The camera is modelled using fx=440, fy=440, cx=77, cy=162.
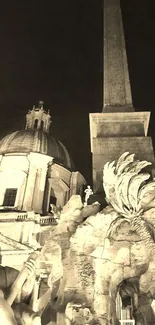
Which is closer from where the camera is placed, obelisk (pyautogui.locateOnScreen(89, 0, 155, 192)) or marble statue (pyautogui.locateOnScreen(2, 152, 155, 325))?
marble statue (pyautogui.locateOnScreen(2, 152, 155, 325))

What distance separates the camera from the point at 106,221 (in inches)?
335

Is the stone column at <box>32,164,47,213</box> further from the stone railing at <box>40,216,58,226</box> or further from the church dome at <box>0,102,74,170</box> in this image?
the stone railing at <box>40,216,58,226</box>

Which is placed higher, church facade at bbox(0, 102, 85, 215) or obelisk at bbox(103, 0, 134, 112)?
church facade at bbox(0, 102, 85, 215)

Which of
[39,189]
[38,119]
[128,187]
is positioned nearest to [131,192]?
[128,187]

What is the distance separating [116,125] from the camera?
A: 39.1 feet

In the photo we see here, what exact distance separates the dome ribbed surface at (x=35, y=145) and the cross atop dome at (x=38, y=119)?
1.90 metres

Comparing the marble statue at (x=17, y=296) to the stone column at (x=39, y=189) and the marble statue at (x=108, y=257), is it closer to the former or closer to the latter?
the marble statue at (x=108, y=257)

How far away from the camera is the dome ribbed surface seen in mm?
32812

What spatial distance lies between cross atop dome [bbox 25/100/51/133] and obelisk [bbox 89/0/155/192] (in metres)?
22.7

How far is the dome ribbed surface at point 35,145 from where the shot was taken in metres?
32.8

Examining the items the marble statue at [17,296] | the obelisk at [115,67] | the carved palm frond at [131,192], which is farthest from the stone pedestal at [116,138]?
the marble statue at [17,296]

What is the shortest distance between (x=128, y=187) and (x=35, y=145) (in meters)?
24.6

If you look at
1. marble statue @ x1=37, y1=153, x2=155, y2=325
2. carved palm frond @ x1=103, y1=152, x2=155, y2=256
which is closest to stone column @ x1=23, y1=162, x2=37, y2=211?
carved palm frond @ x1=103, y1=152, x2=155, y2=256

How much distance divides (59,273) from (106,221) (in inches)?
52.2
